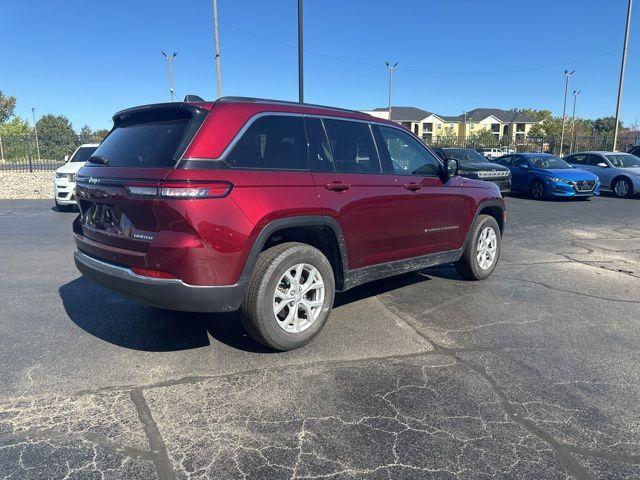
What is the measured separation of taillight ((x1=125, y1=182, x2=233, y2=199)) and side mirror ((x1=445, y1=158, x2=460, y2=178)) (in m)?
2.83

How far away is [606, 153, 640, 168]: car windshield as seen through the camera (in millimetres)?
17297

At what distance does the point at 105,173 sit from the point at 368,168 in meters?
2.22

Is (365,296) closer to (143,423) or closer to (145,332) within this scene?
(145,332)

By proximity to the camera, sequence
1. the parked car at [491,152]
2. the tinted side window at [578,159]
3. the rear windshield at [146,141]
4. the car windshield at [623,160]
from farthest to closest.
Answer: the parked car at [491,152] → the tinted side window at [578,159] → the car windshield at [623,160] → the rear windshield at [146,141]

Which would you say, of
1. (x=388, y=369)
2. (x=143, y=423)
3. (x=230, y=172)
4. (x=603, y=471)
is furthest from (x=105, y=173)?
(x=603, y=471)

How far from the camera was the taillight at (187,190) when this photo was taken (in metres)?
3.13

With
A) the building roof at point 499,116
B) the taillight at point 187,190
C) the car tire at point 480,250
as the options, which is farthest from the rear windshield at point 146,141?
the building roof at point 499,116

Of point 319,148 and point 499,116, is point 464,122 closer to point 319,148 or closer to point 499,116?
point 499,116

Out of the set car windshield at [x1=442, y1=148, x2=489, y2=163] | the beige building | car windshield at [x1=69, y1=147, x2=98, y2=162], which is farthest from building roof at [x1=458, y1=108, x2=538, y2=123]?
car windshield at [x1=69, y1=147, x2=98, y2=162]

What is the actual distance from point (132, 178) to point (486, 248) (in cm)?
436

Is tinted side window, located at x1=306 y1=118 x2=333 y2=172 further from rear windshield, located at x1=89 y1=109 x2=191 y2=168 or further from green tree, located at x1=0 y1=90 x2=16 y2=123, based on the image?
green tree, located at x1=0 y1=90 x2=16 y2=123

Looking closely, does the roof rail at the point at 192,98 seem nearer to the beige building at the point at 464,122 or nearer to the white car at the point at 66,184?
the white car at the point at 66,184

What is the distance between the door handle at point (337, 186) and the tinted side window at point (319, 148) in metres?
0.14

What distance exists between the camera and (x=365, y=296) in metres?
5.35
